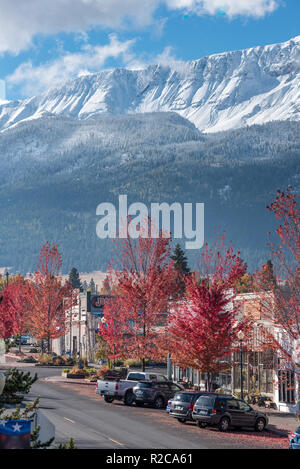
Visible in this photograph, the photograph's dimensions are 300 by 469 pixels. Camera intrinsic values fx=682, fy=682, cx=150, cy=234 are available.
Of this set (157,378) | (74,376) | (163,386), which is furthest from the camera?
(74,376)

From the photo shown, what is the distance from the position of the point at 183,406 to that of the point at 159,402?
6.57 metres

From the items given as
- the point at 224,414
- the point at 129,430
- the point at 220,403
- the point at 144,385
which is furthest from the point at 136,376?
the point at 129,430

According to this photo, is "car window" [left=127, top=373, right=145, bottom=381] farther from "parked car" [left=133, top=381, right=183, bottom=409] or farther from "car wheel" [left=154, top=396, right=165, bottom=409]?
"car wheel" [left=154, top=396, right=165, bottom=409]

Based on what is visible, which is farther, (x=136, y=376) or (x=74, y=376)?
(x=74, y=376)

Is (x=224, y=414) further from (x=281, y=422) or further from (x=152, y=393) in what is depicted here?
(x=152, y=393)

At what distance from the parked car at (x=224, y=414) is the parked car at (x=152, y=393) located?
7.28 meters

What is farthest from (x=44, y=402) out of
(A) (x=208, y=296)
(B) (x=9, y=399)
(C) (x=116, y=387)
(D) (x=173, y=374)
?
(B) (x=9, y=399)

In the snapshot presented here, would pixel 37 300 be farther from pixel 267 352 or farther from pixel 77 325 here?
pixel 267 352

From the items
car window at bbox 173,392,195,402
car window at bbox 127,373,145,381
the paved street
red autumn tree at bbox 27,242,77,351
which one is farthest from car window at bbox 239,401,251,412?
red autumn tree at bbox 27,242,77,351

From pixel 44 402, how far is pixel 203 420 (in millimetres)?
12322

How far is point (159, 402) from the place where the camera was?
38.5 m

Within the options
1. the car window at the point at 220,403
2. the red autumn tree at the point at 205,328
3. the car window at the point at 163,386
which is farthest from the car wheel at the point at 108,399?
the car window at the point at 220,403

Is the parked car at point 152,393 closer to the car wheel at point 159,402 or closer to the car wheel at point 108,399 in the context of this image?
the car wheel at point 159,402

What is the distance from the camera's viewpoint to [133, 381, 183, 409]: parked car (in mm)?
38312
